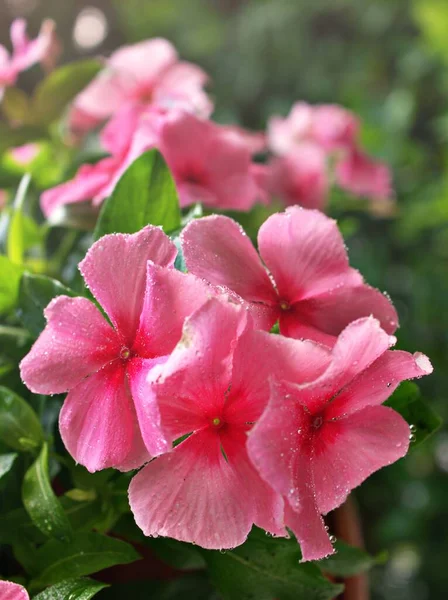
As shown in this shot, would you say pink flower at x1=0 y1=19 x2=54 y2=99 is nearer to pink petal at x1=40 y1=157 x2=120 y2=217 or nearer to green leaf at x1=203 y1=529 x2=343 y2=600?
pink petal at x1=40 y1=157 x2=120 y2=217

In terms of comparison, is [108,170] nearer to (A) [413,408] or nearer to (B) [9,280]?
(B) [9,280]

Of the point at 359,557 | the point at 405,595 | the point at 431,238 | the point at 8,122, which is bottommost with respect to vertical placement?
the point at 405,595

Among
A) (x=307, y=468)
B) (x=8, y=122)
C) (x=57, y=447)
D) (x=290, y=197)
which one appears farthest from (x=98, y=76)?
(x=307, y=468)

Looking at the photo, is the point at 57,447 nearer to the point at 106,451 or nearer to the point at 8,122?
the point at 106,451

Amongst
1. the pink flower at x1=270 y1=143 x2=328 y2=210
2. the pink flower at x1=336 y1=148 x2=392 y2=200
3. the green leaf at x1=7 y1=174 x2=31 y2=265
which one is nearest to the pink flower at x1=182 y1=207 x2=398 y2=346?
the green leaf at x1=7 y1=174 x2=31 y2=265

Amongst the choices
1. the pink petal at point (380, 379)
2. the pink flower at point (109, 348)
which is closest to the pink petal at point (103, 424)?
the pink flower at point (109, 348)

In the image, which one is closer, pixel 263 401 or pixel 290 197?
pixel 263 401
